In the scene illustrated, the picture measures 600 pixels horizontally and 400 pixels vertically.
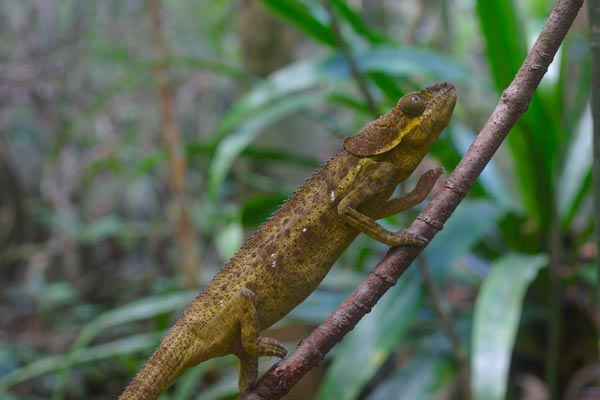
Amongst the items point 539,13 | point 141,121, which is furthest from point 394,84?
point 141,121

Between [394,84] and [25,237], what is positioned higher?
[25,237]

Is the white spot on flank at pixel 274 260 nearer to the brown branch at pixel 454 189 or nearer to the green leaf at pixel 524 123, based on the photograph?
the brown branch at pixel 454 189

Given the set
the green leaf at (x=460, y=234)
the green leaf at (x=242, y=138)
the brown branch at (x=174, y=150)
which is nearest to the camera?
the green leaf at (x=460, y=234)

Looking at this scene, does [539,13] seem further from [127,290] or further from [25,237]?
[25,237]

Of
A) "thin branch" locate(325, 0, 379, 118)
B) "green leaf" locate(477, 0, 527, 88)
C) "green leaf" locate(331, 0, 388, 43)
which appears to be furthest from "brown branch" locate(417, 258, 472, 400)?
"green leaf" locate(331, 0, 388, 43)

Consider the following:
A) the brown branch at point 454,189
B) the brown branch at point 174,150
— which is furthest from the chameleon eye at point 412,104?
the brown branch at point 174,150

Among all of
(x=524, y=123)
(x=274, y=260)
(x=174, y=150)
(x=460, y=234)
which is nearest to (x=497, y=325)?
(x=460, y=234)
